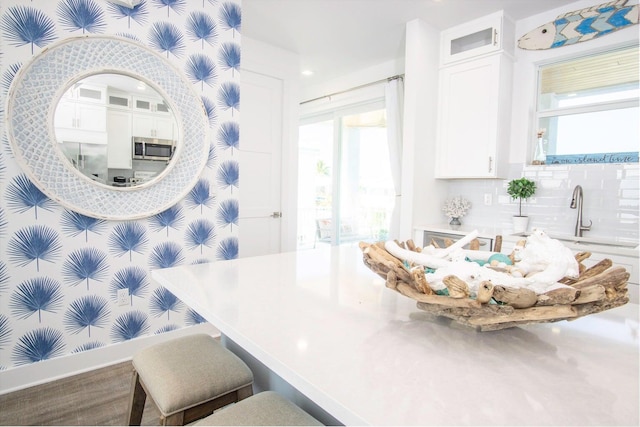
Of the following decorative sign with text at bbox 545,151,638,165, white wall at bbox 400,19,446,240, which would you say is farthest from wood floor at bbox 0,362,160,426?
decorative sign with text at bbox 545,151,638,165

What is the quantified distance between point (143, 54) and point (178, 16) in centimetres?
40

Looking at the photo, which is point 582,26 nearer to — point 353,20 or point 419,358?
point 353,20

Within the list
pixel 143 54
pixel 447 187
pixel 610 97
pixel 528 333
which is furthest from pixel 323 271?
pixel 610 97

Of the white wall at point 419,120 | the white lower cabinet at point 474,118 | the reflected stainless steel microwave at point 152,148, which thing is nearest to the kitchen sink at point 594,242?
the white lower cabinet at point 474,118

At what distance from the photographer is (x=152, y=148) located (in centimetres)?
244

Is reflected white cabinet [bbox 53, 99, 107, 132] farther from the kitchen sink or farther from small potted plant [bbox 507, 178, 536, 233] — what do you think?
the kitchen sink

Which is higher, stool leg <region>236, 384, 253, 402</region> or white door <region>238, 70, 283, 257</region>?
white door <region>238, 70, 283, 257</region>

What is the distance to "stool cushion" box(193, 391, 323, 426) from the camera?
861mm

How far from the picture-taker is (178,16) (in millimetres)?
2492

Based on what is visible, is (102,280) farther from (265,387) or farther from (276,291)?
(276,291)

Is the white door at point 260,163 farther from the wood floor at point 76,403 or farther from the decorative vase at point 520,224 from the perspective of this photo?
the decorative vase at point 520,224

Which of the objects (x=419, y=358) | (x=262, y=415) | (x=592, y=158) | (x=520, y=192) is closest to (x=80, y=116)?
(x=262, y=415)

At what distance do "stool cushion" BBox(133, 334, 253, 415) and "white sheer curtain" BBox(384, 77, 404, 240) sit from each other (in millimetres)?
3079

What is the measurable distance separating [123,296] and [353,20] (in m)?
2.94
